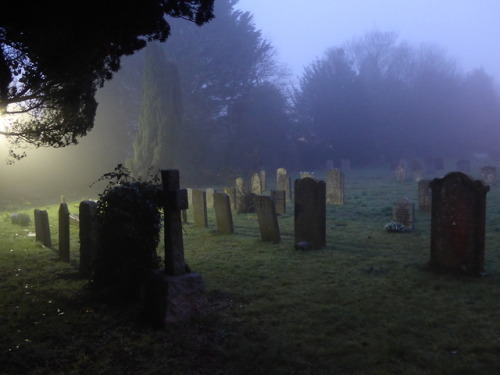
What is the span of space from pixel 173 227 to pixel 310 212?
13.8 ft

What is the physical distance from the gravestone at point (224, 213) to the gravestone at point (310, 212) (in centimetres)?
Answer: 228

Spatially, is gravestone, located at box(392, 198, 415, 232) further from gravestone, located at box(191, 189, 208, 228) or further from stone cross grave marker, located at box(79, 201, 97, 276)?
stone cross grave marker, located at box(79, 201, 97, 276)

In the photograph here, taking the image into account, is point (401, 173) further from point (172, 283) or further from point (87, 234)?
point (172, 283)

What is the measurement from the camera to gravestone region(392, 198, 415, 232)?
10.1 metres

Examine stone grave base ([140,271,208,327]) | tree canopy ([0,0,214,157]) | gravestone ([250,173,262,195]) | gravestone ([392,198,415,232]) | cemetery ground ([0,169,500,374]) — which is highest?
tree canopy ([0,0,214,157])

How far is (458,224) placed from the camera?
6.45 meters

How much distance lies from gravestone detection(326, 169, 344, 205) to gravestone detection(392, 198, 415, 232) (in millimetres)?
5322

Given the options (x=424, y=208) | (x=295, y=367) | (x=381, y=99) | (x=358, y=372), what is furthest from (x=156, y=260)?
(x=381, y=99)

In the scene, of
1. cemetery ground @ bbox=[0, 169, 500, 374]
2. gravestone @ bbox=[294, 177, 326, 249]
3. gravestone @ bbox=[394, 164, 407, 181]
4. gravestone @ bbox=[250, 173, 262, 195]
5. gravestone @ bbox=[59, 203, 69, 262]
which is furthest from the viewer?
gravestone @ bbox=[394, 164, 407, 181]

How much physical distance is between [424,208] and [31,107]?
35.3ft

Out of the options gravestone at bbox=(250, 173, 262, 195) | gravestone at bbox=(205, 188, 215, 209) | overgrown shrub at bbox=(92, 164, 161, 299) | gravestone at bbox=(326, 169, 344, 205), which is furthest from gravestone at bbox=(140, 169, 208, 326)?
gravestone at bbox=(250, 173, 262, 195)

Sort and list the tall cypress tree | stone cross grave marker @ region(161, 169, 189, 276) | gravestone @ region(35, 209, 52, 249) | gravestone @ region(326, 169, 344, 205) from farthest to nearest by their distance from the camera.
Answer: the tall cypress tree < gravestone @ region(326, 169, 344, 205) < gravestone @ region(35, 209, 52, 249) < stone cross grave marker @ region(161, 169, 189, 276)

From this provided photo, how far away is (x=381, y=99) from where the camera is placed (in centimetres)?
4284

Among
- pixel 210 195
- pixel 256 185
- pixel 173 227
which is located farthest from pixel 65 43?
pixel 256 185
